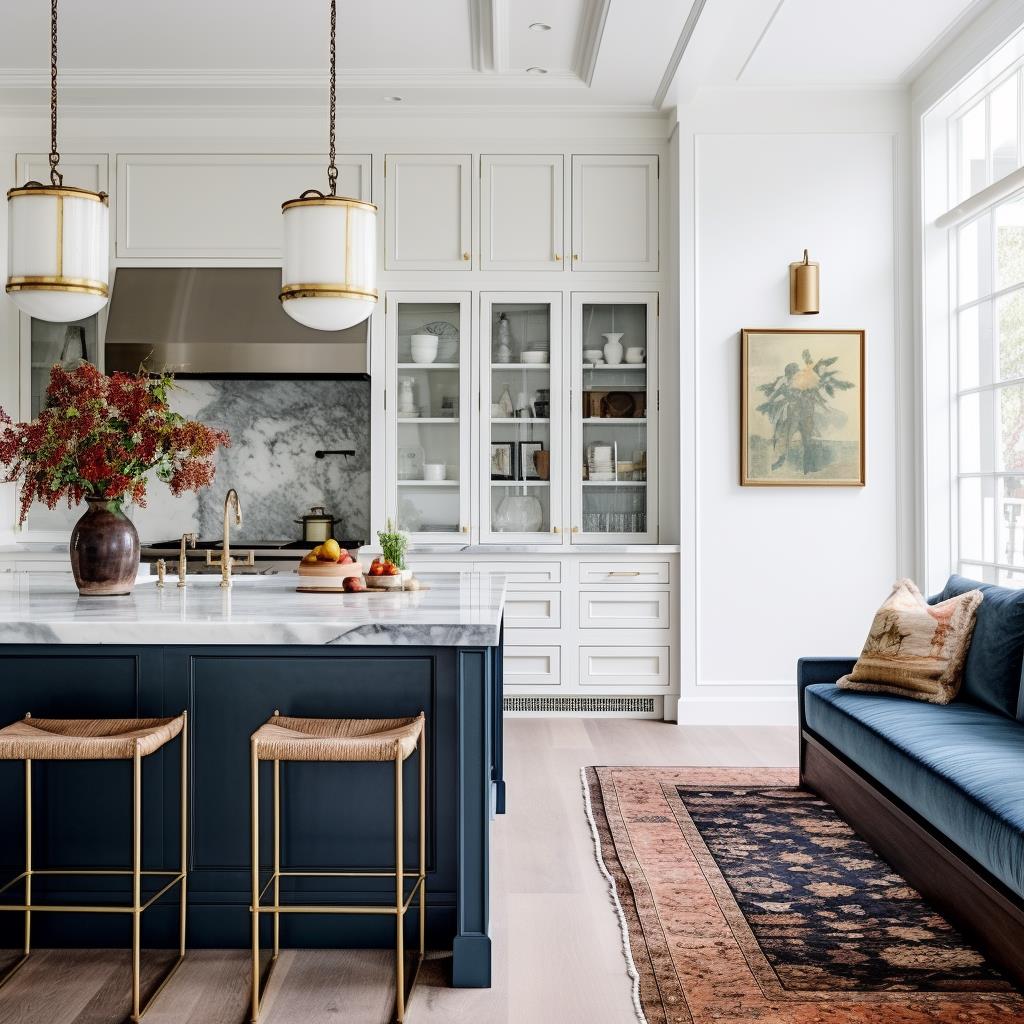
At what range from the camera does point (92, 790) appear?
8.18 feet

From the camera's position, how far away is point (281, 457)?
553 cm

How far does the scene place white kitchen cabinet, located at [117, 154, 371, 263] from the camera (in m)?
5.09

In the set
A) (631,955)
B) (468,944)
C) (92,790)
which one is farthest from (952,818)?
(92,790)

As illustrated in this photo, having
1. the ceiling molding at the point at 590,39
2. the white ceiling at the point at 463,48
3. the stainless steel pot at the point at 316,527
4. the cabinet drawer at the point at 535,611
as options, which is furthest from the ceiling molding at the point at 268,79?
the cabinet drawer at the point at 535,611

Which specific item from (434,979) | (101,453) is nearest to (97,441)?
(101,453)

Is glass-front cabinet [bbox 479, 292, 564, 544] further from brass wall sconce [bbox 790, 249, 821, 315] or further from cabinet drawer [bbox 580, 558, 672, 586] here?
brass wall sconce [bbox 790, 249, 821, 315]

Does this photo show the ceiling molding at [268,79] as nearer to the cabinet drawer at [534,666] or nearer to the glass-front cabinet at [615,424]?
the glass-front cabinet at [615,424]

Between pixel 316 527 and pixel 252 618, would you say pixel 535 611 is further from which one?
pixel 252 618

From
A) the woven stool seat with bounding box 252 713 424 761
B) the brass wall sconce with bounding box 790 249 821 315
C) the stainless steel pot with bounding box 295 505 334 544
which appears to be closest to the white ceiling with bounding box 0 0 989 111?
the brass wall sconce with bounding box 790 249 821 315

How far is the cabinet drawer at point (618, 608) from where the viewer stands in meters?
4.97

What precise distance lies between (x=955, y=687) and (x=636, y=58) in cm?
298

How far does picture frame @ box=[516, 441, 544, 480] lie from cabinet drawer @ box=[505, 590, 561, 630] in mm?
606

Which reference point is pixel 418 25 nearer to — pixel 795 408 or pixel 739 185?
pixel 739 185

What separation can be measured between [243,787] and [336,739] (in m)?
0.46
